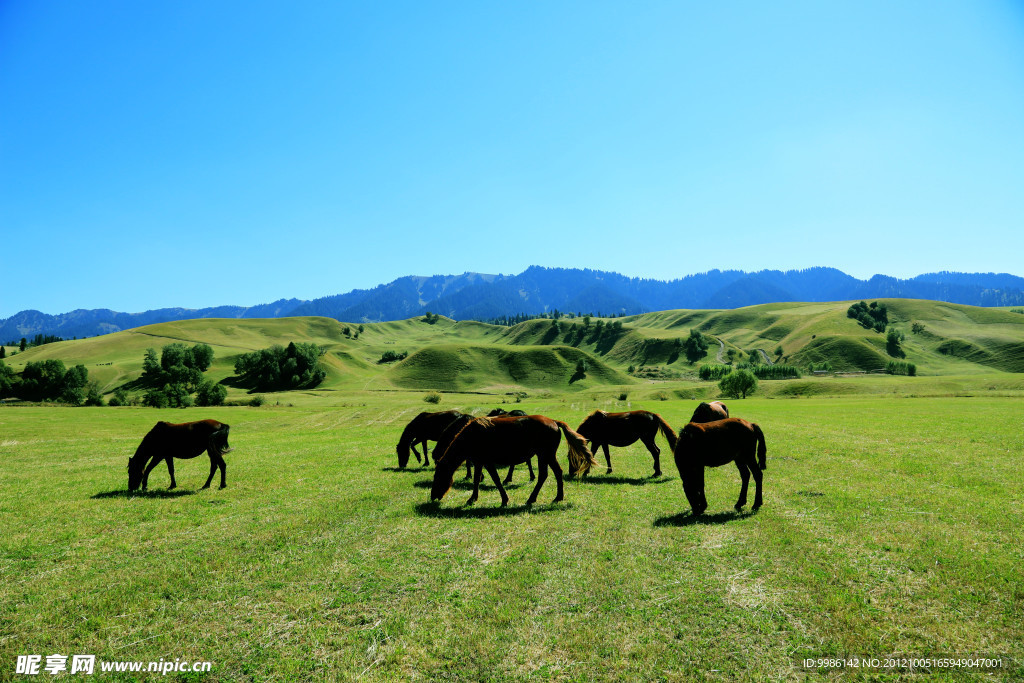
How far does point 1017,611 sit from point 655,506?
867cm

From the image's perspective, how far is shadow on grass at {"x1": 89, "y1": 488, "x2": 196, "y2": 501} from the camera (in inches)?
713

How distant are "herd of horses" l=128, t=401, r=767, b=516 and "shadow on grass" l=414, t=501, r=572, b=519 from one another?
36 centimetres

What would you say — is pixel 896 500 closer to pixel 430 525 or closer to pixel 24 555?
pixel 430 525

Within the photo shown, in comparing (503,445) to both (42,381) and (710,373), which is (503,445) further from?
(710,373)

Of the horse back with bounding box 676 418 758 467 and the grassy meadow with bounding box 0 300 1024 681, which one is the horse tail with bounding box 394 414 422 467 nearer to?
the grassy meadow with bounding box 0 300 1024 681

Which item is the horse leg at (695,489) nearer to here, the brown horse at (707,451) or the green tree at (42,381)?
the brown horse at (707,451)

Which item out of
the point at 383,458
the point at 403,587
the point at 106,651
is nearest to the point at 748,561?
the point at 403,587

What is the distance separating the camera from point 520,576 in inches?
403

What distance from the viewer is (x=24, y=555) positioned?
12.0 meters

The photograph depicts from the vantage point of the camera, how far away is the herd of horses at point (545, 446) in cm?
1435

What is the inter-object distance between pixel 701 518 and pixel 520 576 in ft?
23.6

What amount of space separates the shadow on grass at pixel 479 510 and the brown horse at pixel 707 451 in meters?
4.29

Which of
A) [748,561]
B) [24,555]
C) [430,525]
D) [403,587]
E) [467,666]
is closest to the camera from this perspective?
[467,666]

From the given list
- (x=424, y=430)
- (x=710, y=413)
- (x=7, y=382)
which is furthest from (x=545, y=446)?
(x=7, y=382)
